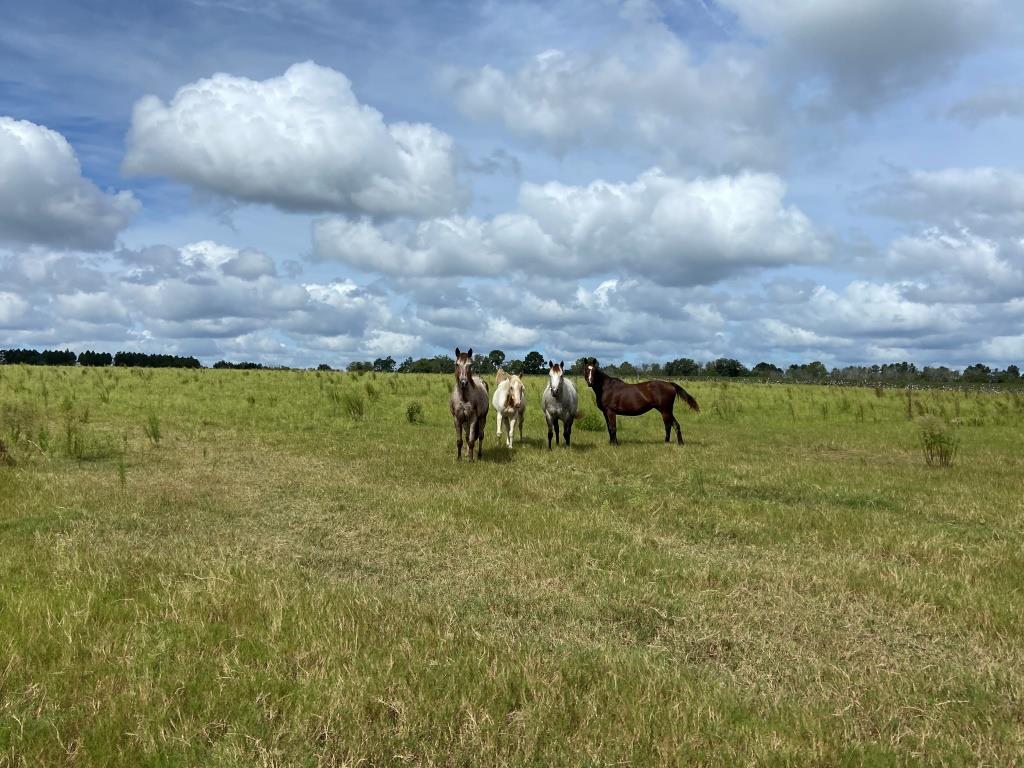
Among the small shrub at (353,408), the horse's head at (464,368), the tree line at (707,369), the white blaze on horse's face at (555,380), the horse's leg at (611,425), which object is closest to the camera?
the horse's head at (464,368)

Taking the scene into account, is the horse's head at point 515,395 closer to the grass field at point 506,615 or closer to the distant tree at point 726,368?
the grass field at point 506,615

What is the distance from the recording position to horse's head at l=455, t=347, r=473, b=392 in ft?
44.5

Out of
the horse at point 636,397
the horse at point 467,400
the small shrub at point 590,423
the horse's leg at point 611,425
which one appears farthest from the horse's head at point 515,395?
the small shrub at point 590,423

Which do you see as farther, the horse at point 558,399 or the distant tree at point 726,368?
the distant tree at point 726,368

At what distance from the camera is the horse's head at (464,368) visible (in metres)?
13.6

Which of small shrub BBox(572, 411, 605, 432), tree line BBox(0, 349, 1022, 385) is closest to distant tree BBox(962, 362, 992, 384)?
tree line BBox(0, 349, 1022, 385)

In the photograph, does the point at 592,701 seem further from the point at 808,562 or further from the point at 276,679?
→ the point at 808,562

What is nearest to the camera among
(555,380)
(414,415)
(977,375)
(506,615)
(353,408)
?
(506,615)

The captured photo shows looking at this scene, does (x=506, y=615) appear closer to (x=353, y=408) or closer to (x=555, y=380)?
(x=555, y=380)

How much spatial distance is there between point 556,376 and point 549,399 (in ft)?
2.25

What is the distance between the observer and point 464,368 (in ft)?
44.6

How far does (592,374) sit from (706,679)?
13.9m

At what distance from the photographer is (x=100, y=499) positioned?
9492 millimetres

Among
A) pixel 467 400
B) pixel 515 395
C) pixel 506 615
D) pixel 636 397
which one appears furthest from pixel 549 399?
pixel 506 615
